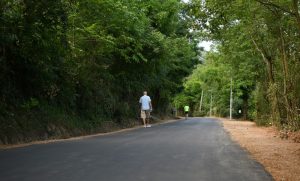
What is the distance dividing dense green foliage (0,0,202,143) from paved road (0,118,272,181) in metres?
3.41

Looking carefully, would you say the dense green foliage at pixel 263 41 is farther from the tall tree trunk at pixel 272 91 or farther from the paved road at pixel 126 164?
the paved road at pixel 126 164

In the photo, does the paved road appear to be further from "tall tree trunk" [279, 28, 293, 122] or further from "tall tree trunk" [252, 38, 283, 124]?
"tall tree trunk" [252, 38, 283, 124]

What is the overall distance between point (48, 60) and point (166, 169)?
872cm

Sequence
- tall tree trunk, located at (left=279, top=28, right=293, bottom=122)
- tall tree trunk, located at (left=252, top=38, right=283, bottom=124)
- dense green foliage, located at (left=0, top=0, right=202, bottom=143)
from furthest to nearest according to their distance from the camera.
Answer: tall tree trunk, located at (left=252, top=38, right=283, bottom=124) → tall tree trunk, located at (left=279, top=28, right=293, bottom=122) → dense green foliage, located at (left=0, top=0, right=202, bottom=143)

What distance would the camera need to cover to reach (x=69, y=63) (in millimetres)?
18438

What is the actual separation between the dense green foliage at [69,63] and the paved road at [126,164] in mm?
3411

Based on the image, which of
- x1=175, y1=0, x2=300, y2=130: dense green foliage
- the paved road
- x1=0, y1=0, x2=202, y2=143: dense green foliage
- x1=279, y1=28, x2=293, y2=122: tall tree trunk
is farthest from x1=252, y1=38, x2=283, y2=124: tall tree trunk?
the paved road

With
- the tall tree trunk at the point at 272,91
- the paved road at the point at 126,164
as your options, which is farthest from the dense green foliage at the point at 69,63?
the tall tree trunk at the point at 272,91

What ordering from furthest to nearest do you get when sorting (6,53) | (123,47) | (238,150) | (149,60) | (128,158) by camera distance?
1. (149,60)
2. (123,47)
3. (6,53)
4. (238,150)
5. (128,158)

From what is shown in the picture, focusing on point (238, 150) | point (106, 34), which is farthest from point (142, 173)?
point (106, 34)

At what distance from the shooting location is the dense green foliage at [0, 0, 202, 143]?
13.2 m

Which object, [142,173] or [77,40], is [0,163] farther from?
[77,40]

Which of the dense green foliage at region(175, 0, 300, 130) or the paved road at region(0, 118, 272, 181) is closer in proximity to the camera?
the paved road at region(0, 118, 272, 181)

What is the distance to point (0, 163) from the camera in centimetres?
911
